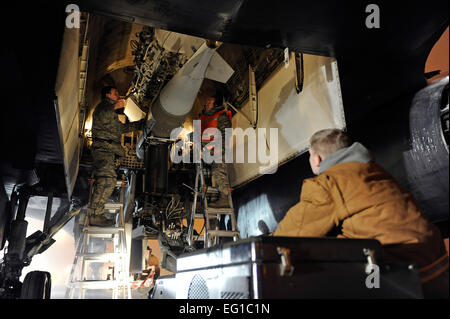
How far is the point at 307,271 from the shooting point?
1301 millimetres

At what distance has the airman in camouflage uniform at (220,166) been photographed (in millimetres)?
5332

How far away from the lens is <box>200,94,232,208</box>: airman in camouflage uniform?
17.5 ft

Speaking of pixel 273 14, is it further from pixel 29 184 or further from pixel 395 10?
pixel 29 184

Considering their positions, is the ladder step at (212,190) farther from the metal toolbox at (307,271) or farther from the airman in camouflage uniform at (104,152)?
the metal toolbox at (307,271)

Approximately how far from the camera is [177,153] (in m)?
6.55

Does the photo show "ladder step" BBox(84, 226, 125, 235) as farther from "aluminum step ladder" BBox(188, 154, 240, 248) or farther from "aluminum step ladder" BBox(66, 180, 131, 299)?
"aluminum step ladder" BBox(188, 154, 240, 248)

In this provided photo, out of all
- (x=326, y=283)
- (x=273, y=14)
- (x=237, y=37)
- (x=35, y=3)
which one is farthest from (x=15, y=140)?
(x=326, y=283)

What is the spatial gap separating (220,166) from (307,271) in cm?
423

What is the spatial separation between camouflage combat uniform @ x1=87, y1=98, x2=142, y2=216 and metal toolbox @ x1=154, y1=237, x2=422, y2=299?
152 inches

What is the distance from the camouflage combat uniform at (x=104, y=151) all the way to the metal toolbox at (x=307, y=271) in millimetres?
3868

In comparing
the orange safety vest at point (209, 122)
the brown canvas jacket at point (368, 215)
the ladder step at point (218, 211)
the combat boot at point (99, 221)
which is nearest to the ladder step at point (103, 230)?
the combat boot at point (99, 221)

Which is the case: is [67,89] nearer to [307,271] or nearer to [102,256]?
[102,256]

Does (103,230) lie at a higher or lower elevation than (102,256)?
higher

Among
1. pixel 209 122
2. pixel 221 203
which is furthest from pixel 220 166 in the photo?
pixel 209 122
